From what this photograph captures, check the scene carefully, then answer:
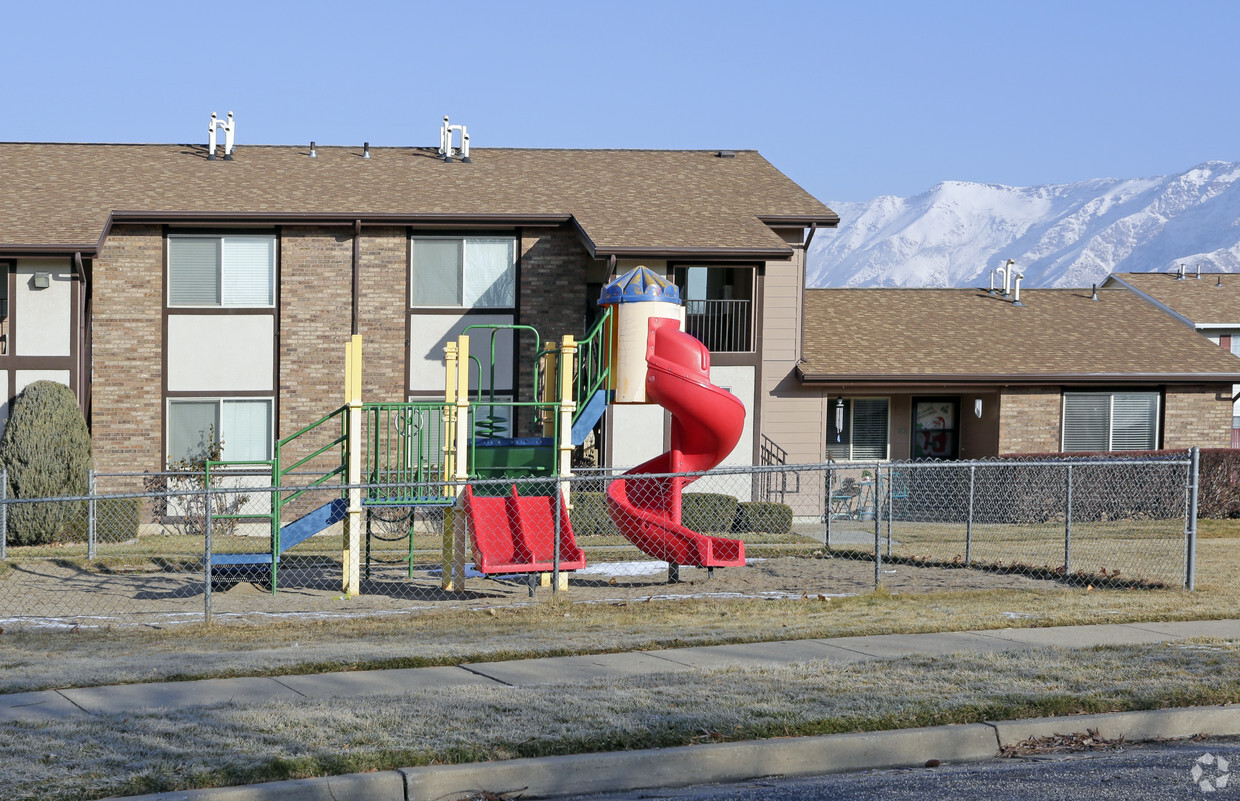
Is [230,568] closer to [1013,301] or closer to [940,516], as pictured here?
[940,516]

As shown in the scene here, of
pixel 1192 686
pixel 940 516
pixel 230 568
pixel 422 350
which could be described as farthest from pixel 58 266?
A: pixel 1192 686

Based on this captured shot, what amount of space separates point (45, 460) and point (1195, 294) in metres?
32.8

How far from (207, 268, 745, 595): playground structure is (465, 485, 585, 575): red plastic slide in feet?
0.05

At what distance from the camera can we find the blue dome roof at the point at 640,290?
50.0 feet

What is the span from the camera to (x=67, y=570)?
16.2 m

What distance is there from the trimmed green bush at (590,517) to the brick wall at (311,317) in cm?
555

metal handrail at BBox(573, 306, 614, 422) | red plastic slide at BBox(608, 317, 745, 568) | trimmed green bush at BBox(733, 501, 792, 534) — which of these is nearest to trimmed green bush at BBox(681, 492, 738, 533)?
trimmed green bush at BBox(733, 501, 792, 534)

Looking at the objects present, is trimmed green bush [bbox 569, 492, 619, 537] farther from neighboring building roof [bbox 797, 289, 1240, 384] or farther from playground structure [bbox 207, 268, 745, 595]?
neighboring building roof [bbox 797, 289, 1240, 384]

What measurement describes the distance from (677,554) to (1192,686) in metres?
7.01

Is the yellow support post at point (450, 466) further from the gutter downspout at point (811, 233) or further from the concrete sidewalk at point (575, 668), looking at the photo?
the gutter downspout at point (811, 233)

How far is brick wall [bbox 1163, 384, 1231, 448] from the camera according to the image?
88.8 feet

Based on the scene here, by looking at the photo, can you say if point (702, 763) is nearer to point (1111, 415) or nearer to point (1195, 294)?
point (1111, 415)

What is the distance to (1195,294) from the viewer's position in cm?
3847

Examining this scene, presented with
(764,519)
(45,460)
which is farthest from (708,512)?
(45,460)
